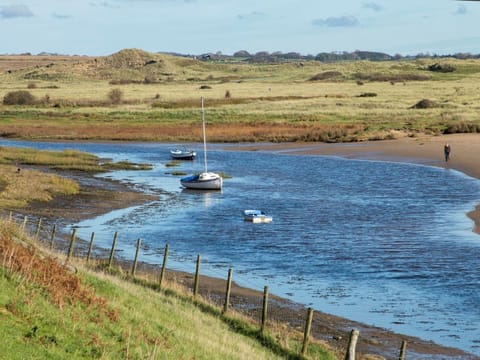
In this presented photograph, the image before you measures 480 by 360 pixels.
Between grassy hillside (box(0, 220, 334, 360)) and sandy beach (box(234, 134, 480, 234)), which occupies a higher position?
grassy hillside (box(0, 220, 334, 360))

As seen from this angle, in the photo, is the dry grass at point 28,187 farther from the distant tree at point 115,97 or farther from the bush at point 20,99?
the bush at point 20,99

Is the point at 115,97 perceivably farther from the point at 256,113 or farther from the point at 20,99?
the point at 256,113

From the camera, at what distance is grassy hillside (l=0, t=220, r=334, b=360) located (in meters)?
12.7

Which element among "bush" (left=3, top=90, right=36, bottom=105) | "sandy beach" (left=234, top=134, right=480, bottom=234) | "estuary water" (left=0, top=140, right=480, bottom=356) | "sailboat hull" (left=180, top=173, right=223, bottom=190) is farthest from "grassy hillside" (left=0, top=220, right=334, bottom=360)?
"bush" (left=3, top=90, right=36, bottom=105)

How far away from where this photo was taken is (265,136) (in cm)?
9475

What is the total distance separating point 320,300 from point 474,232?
14.8 meters

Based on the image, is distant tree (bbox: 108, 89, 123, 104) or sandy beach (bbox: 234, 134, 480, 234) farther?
distant tree (bbox: 108, 89, 123, 104)

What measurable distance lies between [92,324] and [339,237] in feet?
83.9

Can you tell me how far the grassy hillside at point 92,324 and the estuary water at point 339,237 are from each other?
7.34 metres

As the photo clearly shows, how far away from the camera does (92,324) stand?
14305 mm

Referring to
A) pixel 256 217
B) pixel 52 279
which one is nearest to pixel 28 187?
pixel 256 217

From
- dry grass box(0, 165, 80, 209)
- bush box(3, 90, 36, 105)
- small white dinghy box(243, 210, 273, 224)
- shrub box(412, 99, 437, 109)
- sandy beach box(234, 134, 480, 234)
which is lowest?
bush box(3, 90, 36, 105)

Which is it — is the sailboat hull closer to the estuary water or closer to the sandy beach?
the estuary water

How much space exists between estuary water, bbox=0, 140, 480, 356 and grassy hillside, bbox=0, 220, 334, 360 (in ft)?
24.1
